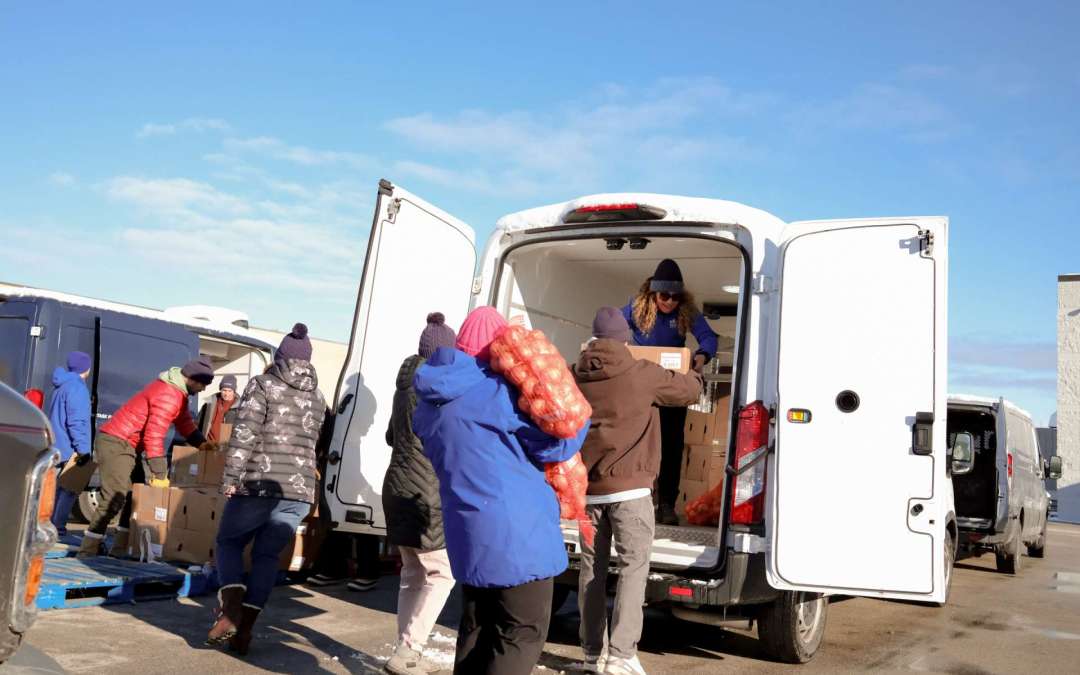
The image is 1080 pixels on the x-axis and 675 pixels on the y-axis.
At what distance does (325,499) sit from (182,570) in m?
1.71

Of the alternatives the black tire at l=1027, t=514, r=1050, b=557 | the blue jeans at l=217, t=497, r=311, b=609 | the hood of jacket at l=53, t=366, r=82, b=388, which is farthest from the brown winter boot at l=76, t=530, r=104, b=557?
the black tire at l=1027, t=514, r=1050, b=557

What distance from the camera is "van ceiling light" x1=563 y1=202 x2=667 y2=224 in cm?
602

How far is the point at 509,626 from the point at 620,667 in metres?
1.92

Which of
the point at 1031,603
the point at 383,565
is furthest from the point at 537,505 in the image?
the point at 1031,603

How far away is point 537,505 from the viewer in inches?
133

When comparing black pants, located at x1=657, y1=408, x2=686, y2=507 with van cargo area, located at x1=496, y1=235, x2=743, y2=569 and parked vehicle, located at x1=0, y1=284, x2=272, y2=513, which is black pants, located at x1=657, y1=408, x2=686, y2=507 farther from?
parked vehicle, located at x1=0, y1=284, x2=272, y2=513

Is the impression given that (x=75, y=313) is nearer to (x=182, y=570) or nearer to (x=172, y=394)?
(x=172, y=394)

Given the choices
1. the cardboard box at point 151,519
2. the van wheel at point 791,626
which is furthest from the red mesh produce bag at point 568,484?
the cardboard box at point 151,519

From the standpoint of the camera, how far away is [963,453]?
11031 millimetres

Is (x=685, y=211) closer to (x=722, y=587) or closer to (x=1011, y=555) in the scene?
(x=722, y=587)

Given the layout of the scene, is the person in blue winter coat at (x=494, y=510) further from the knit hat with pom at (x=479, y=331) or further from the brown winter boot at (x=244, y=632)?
the brown winter boot at (x=244, y=632)

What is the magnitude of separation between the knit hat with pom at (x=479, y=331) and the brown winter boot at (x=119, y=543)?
5.27 meters

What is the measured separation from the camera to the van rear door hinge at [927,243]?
5.17 m

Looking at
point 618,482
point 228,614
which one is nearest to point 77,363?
point 228,614
